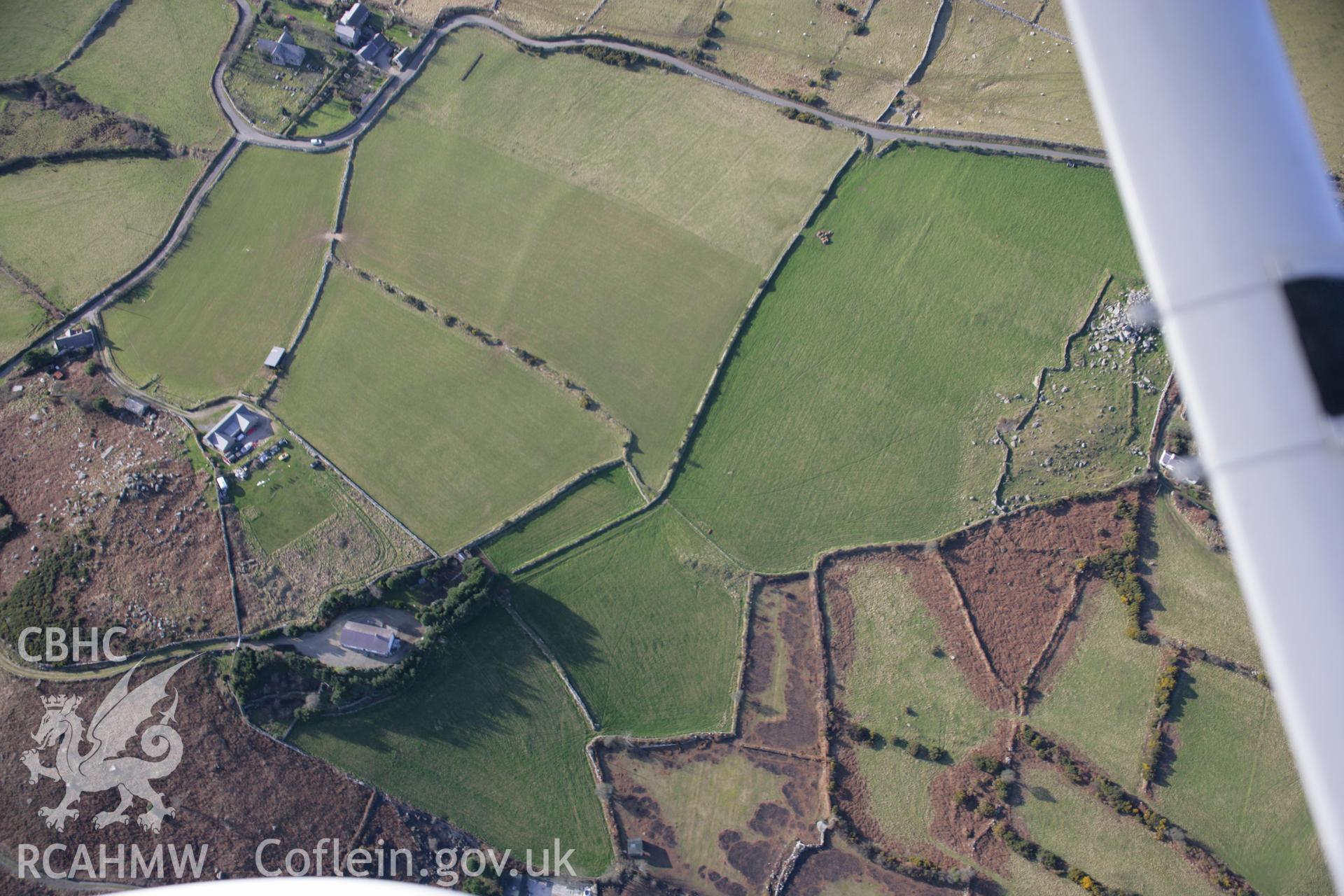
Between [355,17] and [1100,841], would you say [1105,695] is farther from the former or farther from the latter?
[355,17]

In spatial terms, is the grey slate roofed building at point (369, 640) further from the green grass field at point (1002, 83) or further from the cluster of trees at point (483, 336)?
→ the green grass field at point (1002, 83)

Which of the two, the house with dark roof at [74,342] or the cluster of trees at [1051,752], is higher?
the house with dark roof at [74,342]

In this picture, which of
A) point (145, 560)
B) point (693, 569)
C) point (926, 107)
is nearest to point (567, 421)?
point (693, 569)

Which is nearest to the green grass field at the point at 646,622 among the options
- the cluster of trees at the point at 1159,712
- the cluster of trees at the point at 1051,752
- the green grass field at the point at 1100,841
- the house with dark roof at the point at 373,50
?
the cluster of trees at the point at 1051,752

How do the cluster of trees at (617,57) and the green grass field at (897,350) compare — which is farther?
the cluster of trees at (617,57)

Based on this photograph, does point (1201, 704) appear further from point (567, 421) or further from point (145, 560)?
point (145, 560)

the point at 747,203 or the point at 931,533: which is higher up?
the point at 747,203
